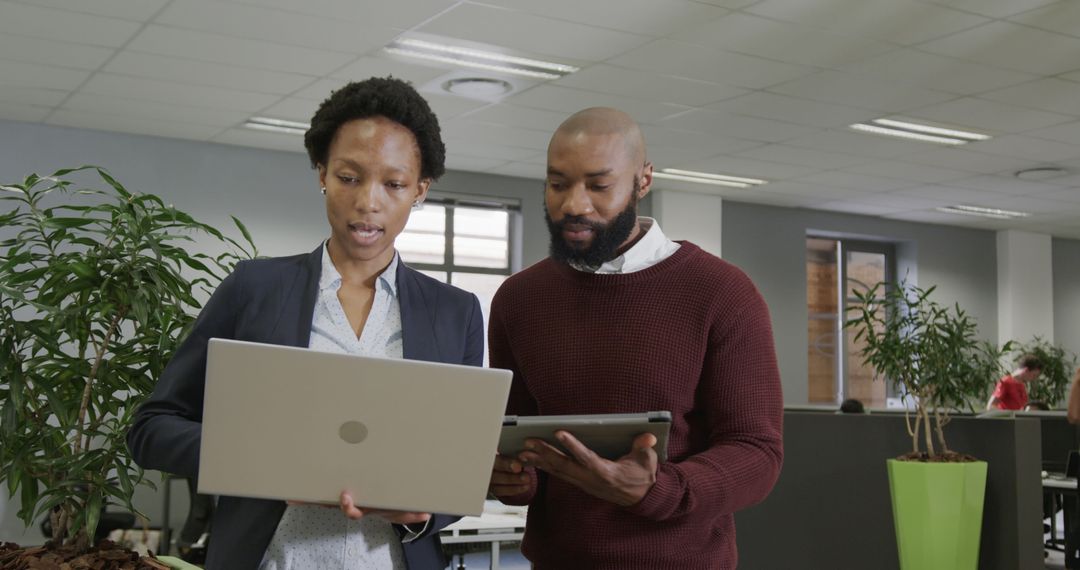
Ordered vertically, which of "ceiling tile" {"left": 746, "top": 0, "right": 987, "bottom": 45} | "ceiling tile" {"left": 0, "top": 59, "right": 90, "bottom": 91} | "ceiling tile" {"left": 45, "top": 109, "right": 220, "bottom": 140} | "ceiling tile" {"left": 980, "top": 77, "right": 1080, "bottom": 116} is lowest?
"ceiling tile" {"left": 45, "top": 109, "right": 220, "bottom": 140}

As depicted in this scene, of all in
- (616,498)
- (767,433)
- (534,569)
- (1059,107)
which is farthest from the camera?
(1059,107)

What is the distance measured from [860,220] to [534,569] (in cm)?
1024

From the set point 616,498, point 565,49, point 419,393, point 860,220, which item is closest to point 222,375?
point 419,393

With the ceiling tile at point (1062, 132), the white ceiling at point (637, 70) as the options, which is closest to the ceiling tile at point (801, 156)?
the white ceiling at point (637, 70)

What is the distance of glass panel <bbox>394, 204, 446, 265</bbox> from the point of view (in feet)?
29.8

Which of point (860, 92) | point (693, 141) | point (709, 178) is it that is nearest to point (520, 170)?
point (709, 178)

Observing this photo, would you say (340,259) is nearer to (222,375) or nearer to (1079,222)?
(222,375)

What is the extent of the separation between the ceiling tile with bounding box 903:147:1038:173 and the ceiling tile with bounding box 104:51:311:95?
4.68 meters

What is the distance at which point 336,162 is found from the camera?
1531 mm

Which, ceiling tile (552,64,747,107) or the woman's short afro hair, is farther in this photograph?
ceiling tile (552,64,747,107)

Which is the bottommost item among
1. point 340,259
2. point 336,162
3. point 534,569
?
point 534,569

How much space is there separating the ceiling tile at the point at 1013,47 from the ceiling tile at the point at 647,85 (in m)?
1.29

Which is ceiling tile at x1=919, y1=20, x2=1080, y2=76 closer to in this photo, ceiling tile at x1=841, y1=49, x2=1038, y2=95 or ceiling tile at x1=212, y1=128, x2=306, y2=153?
Answer: ceiling tile at x1=841, y1=49, x2=1038, y2=95

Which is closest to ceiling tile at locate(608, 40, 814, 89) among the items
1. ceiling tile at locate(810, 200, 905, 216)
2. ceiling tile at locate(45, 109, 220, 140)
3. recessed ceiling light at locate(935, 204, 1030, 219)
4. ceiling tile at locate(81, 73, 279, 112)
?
Result: ceiling tile at locate(81, 73, 279, 112)
